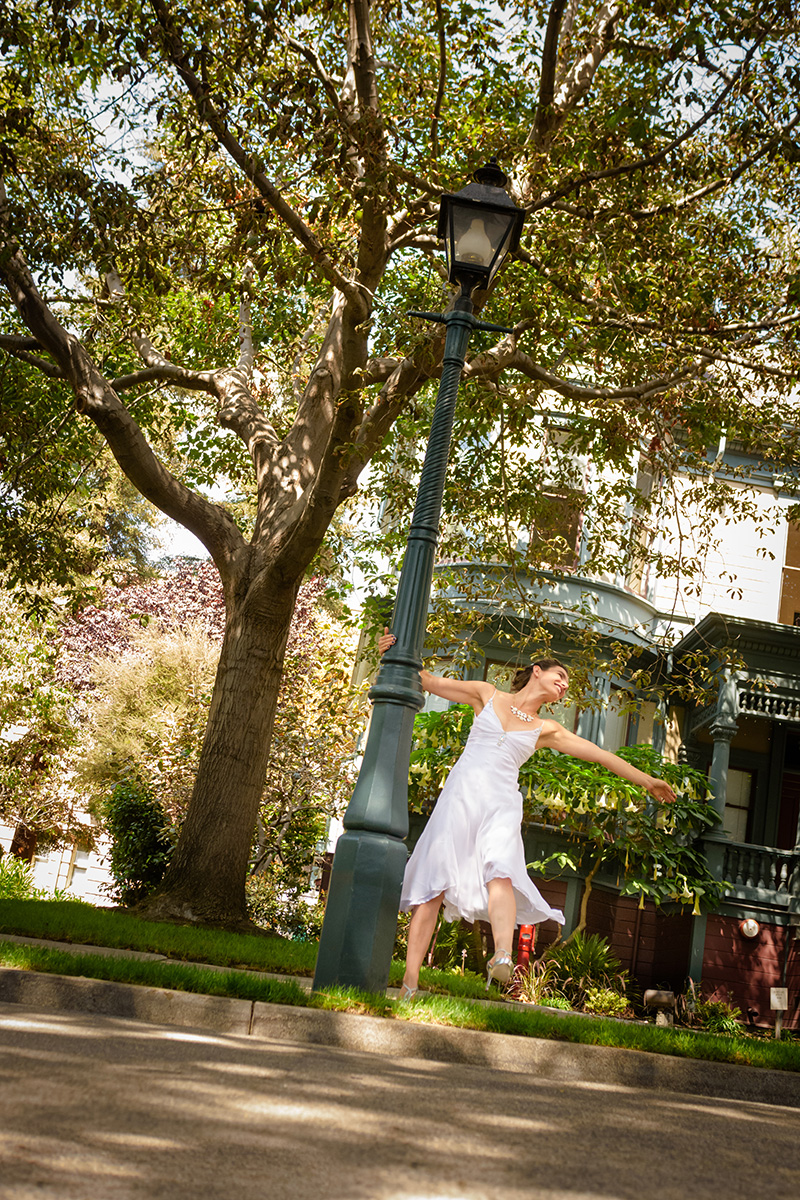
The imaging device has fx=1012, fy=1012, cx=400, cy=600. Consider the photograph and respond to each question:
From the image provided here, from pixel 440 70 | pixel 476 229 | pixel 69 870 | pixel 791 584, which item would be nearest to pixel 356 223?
pixel 440 70

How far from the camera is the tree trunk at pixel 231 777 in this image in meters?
9.73

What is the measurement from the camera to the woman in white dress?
5.93 meters

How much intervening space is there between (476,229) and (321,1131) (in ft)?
18.7

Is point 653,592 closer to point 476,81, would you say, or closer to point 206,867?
point 476,81

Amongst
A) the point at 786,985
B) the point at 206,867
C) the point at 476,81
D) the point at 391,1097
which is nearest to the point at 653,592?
the point at 786,985

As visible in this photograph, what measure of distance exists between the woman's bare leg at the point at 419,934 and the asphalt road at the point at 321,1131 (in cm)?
170

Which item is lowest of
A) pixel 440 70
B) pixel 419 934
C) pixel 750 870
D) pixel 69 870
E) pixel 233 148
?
pixel 69 870

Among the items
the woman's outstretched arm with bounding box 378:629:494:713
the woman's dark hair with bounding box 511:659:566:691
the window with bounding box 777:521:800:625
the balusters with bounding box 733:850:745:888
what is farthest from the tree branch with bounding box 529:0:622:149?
the balusters with bounding box 733:850:745:888

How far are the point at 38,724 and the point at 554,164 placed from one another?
14.9 meters

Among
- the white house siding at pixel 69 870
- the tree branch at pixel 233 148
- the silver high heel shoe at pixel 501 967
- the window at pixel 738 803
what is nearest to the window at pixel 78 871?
the white house siding at pixel 69 870

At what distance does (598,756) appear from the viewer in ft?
21.4

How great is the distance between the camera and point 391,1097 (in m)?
3.42

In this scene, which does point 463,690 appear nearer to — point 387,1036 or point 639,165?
point 387,1036

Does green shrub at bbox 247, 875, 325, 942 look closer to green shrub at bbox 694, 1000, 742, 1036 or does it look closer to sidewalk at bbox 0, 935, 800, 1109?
green shrub at bbox 694, 1000, 742, 1036
